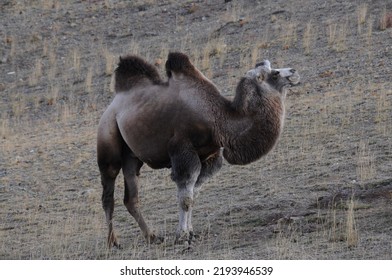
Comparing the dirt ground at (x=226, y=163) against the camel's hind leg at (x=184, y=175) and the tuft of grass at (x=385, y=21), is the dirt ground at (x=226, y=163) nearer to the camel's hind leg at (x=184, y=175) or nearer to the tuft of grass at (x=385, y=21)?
the tuft of grass at (x=385, y=21)

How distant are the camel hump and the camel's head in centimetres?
79

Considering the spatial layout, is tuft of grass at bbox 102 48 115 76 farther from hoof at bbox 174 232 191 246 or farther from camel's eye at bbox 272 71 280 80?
hoof at bbox 174 232 191 246

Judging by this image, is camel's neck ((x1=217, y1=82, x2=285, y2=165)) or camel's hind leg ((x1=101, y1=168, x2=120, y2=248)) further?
camel's hind leg ((x1=101, y1=168, x2=120, y2=248))

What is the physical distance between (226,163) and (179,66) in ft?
15.0

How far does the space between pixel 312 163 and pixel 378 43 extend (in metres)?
8.29

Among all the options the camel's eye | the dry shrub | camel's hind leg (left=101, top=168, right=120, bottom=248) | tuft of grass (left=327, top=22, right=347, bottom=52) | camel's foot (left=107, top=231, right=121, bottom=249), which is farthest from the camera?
the dry shrub

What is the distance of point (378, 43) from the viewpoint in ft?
73.2

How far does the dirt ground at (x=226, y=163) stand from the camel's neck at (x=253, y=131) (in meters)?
0.90

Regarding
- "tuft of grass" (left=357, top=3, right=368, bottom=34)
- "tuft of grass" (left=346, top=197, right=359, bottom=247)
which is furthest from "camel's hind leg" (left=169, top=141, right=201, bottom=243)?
"tuft of grass" (left=357, top=3, right=368, bottom=34)

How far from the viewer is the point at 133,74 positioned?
12.5m

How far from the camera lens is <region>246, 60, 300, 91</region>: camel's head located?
11.5 meters

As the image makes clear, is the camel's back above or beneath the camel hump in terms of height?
beneath

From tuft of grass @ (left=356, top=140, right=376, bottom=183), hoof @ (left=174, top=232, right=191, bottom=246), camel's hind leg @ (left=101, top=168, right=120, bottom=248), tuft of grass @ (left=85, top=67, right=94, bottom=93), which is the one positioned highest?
tuft of grass @ (left=85, top=67, right=94, bottom=93)

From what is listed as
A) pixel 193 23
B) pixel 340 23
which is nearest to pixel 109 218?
pixel 340 23
